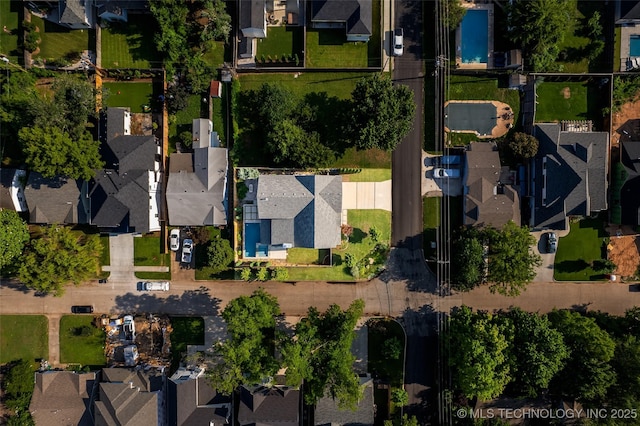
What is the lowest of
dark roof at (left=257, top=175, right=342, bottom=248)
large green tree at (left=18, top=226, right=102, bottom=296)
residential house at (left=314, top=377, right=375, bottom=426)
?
residential house at (left=314, top=377, right=375, bottom=426)

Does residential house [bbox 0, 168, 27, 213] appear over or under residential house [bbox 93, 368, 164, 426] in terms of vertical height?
over

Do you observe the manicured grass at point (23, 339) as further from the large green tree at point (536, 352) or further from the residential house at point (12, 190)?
the large green tree at point (536, 352)

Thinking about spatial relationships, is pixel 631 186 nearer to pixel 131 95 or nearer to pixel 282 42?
pixel 282 42

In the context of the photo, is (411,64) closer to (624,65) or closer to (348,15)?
(348,15)

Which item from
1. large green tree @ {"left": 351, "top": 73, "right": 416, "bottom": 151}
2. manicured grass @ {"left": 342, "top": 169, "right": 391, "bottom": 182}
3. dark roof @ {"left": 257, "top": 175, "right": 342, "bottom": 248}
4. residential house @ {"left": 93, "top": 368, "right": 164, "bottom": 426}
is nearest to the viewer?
large green tree @ {"left": 351, "top": 73, "right": 416, "bottom": 151}

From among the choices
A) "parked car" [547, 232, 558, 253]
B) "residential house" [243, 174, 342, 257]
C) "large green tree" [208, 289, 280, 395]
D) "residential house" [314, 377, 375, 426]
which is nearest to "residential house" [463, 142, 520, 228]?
"parked car" [547, 232, 558, 253]

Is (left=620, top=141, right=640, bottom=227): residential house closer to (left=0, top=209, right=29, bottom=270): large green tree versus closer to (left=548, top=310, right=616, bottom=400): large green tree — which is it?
(left=548, top=310, right=616, bottom=400): large green tree

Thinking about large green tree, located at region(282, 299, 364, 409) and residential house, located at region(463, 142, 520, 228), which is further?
residential house, located at region(463, 142, 520, 228)
